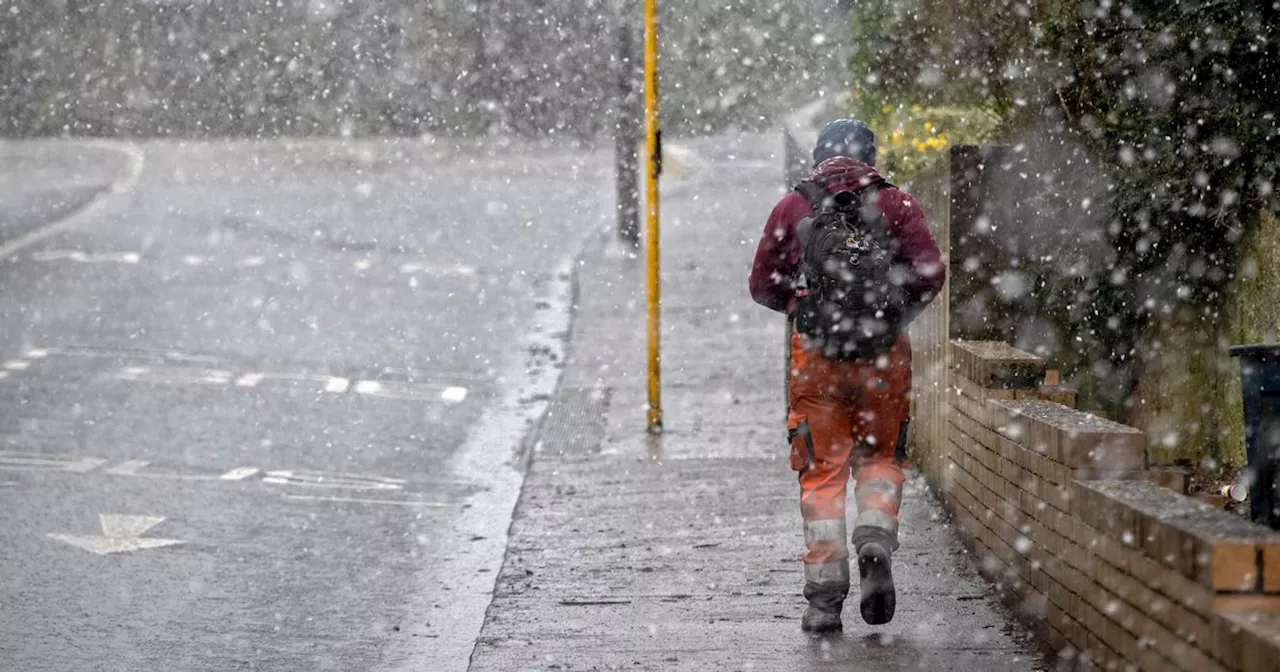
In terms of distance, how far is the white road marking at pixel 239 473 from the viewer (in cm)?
988

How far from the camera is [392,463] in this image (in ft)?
34.2

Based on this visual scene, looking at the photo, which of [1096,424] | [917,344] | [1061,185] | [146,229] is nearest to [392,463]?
[917,344]

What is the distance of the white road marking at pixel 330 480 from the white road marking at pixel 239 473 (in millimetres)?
92

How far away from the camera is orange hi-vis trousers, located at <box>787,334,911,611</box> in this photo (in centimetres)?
634

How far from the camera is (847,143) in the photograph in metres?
6.60

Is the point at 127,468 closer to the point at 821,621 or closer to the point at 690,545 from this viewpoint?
the point at 690,545

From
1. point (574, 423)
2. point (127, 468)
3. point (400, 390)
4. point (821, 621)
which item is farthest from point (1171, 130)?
point (400, 390)

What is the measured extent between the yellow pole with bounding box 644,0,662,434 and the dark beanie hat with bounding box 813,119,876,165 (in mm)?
3360

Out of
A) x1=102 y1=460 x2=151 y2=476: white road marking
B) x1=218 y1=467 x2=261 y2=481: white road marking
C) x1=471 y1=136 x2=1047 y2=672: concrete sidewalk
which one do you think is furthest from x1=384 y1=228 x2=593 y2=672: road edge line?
x1=102 y1=460 x2=151 y2=476: white road marking

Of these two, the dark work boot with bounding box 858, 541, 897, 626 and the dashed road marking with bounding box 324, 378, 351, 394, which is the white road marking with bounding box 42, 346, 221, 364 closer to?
the dashed road marking with bounding box 324, 378, 351, 394

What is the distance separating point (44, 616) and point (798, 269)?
10.0ft

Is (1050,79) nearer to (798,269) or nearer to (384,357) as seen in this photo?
(798,269)

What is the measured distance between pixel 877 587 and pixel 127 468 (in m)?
5.10

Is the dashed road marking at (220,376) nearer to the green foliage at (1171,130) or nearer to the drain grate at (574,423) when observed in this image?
the drain grate at (574,423)
